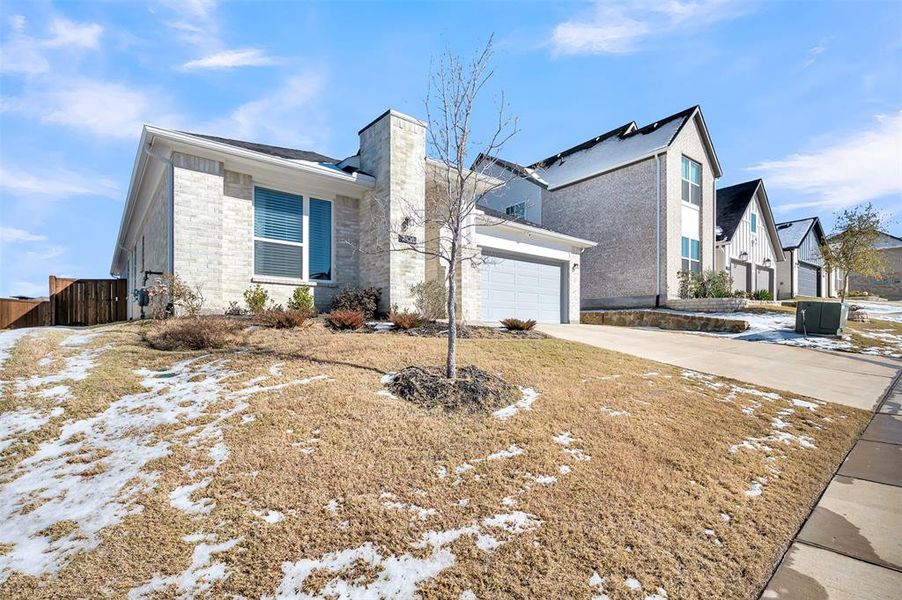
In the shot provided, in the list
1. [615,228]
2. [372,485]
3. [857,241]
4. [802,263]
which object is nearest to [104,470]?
[372,485]

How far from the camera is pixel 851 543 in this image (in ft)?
9.71

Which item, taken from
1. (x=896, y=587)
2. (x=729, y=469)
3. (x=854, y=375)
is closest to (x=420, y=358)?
(x=729, y=469)

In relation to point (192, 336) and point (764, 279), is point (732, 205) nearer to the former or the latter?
point (764, 279)

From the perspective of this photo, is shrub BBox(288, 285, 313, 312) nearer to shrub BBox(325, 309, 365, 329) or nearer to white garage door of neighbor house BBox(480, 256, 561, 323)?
shrub BBox(325, 309, 365, 329)

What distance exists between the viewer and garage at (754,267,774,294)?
25781 mm

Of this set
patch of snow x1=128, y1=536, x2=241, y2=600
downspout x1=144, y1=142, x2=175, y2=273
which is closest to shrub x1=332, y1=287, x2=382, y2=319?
downspout x1=144, y1=142, x2=175, y2=273

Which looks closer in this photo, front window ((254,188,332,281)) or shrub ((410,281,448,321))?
front window ((254,188,332,281))

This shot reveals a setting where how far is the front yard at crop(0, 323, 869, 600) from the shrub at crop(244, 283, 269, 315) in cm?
401

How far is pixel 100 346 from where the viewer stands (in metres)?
6.68

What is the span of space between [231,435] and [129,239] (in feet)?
67.4

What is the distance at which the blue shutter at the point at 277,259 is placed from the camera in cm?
1056

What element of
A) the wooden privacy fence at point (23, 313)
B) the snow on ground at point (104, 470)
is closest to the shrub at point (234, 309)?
the snow on ground at point (104, 470)

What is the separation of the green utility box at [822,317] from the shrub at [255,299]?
52.9ft

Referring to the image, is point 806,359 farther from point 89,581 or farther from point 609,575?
point 89,581
